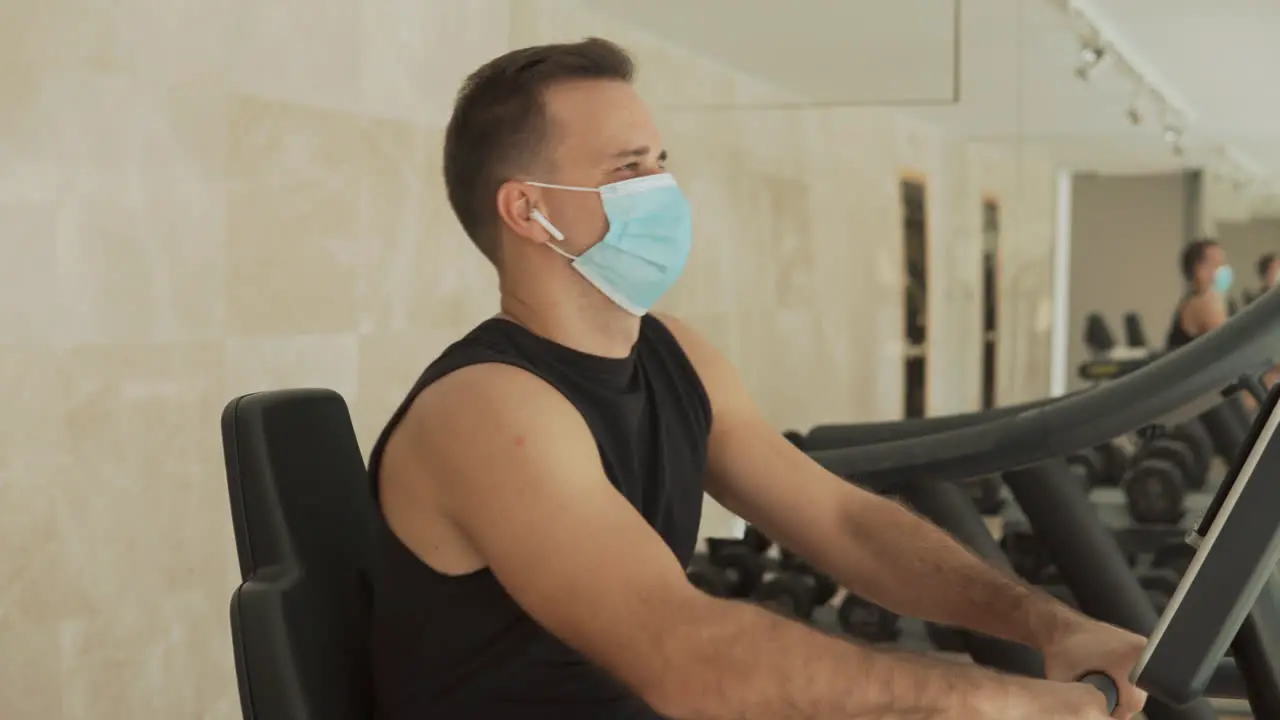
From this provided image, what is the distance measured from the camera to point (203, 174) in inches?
92.4

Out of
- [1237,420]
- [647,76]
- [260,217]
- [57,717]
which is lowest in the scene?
[57,717]

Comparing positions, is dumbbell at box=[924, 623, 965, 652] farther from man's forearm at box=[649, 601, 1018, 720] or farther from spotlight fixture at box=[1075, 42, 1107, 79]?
spotlight fixture at box=[1075, 42, 1107, 79]

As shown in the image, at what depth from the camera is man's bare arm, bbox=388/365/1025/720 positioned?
1.03 m

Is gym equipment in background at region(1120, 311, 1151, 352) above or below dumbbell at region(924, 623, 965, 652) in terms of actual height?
above

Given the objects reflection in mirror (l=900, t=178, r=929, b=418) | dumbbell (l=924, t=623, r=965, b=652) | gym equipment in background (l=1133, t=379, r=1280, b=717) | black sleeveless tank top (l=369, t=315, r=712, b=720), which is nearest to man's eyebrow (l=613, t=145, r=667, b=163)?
black sleeveless tank top (l=369, t=315, r=712, b=720)

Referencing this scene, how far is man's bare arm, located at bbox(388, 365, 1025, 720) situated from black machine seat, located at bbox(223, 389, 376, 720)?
0.24 ft

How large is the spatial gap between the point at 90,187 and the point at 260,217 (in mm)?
397

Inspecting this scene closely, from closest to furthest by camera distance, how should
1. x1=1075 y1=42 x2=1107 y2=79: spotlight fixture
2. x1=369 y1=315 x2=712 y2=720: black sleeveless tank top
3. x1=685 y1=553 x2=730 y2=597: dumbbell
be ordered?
x1=369 y1=315 x2=712 y2=720: black sleeveless tank top < x1=685 y1=553 x2=730 y2=597: dumbbell < x1=1075 y1=42 x2=1107 y2=79: spotlight fixture

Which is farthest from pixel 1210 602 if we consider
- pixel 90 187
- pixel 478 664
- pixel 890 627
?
pixel 90 187

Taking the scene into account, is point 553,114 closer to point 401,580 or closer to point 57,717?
point 401,580

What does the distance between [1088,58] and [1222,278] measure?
1.38m

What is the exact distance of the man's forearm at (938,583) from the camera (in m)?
1.24

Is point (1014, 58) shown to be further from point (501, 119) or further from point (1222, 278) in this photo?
point (501, 119)

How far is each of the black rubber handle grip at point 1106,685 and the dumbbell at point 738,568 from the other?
1.54 meters
